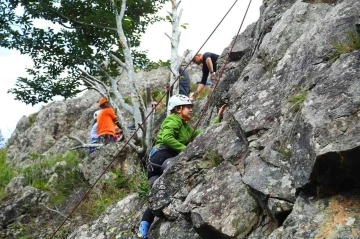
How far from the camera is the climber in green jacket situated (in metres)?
7.15

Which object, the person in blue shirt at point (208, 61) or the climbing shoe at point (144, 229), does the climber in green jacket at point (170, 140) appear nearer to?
the climbing shoe at point (144, 229)

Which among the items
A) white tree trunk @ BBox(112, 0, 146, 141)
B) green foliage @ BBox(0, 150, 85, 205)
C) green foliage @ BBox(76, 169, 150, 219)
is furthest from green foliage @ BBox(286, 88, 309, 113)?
green foliage @ BBox(0, 150, 85, 205)

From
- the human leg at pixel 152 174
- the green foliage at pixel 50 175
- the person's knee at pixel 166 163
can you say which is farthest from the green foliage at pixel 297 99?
the green foliage at pixel 50 175

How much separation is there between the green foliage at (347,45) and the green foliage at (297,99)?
47 centimetres

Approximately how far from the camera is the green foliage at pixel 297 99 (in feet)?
16.8

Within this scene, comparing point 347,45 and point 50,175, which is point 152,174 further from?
point 50,175

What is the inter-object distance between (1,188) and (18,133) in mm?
7177

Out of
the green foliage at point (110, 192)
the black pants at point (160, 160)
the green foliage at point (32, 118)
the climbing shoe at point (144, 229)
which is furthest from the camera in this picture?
the green foliage at point (32, 118)

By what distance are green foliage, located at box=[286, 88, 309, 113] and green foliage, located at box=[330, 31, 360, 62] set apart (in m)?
0.47

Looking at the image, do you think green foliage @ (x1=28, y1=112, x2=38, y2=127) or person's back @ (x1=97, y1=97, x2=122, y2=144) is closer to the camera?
person's back @ (x1=97, y1=97, x2=122, y2=144)

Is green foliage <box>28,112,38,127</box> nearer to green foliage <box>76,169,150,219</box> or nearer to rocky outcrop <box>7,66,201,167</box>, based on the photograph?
rocky outcrop <box>7,66,201,167</box>

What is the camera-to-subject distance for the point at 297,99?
17.3 feet

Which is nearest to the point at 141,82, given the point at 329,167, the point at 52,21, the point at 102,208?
the point at 52,21

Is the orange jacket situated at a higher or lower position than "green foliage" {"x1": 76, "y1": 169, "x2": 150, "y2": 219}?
higher
